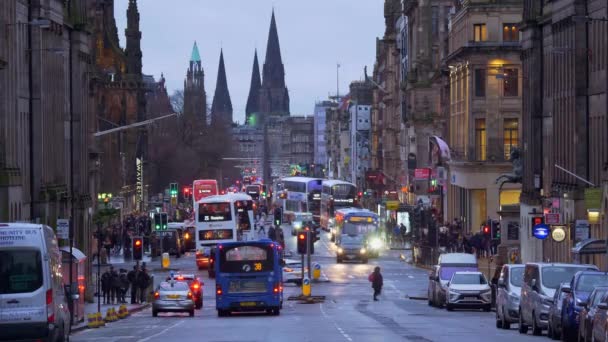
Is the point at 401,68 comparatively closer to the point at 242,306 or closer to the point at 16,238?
the point at 242,306

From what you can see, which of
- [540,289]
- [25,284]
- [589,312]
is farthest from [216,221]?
[589,312]

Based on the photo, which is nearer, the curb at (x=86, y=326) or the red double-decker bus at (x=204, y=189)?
the curb at (x=86, y=326)

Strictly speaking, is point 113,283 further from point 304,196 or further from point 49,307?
point 304,196

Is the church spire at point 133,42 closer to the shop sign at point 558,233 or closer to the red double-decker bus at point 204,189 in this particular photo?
the red double-decker bus at point 204,189

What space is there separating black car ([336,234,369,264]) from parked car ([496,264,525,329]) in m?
46.8

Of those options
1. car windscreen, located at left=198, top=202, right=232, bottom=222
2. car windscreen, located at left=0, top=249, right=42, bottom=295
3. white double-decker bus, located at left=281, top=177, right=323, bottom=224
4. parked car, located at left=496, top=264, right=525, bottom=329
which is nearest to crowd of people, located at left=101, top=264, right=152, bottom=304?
parked car, located at left=496, top=264, right=525, bottom=329

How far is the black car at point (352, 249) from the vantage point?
8744 centimetres

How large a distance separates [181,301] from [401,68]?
313 feet

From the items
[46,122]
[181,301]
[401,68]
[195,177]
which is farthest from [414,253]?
[195,177]

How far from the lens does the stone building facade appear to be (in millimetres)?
56312

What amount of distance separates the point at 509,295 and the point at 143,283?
23915mm

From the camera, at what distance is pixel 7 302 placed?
92.8ft

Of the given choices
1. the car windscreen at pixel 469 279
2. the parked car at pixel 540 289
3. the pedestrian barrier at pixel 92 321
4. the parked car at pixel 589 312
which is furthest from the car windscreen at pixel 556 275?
the car windscreen at pixel 469 279

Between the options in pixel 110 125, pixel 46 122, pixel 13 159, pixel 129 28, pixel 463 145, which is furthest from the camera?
pixel 129 28
